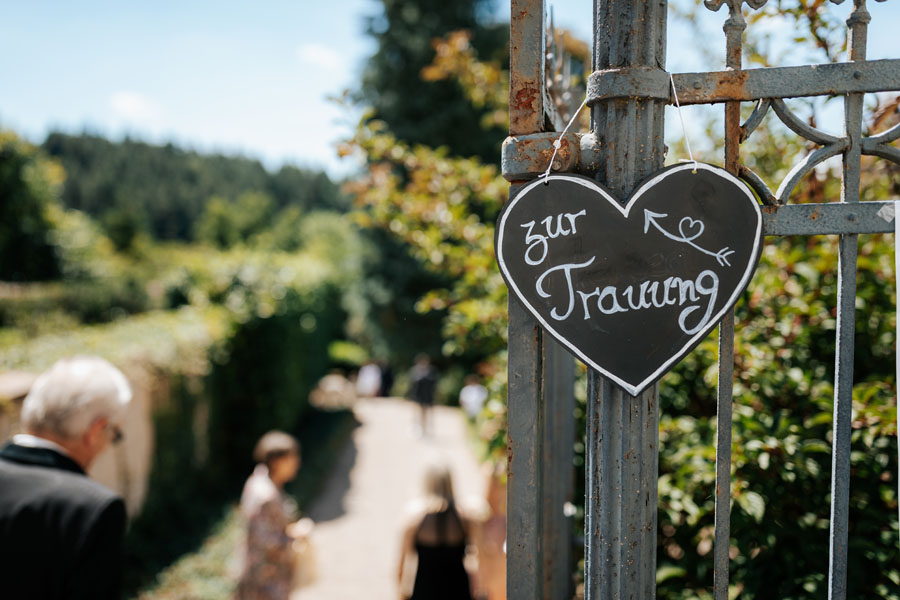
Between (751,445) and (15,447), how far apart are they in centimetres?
221

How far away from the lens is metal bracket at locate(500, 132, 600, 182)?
49.1 inches

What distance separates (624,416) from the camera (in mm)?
1228

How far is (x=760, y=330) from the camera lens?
2.47 meters

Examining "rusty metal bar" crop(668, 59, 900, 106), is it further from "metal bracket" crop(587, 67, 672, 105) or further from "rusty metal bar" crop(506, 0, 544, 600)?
"rusty metal bar" crop(506, 0, 544, 600)

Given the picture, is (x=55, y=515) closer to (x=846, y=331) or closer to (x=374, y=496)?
(x=846, y=331)

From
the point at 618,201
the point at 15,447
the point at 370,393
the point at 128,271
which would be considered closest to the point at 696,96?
the point at 618,201

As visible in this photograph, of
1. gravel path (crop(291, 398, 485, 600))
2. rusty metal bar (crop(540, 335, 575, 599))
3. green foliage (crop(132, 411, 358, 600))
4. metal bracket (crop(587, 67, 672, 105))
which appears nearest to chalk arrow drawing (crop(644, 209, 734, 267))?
metal bracket (crop(587, 67, 672, 105))

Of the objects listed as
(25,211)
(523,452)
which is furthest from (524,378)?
(25,211)

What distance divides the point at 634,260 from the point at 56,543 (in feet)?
5.45

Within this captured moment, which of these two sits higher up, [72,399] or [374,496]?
[72,399]

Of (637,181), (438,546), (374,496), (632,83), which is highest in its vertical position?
(632,83)

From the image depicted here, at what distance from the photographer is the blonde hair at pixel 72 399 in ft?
5.91

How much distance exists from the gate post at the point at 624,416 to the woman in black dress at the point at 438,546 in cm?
201

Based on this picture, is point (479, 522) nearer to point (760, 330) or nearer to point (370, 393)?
point (760, 330)
